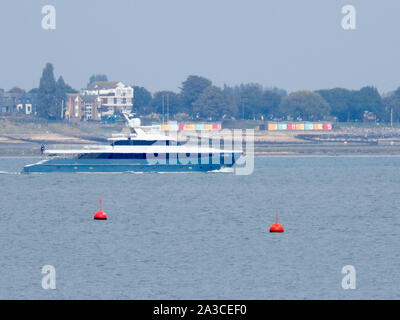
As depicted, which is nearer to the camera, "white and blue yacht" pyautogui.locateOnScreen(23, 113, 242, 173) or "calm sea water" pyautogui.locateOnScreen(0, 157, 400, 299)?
"calm sea water" pyautogui.locateOnScreen(0, 157, 400, 299)

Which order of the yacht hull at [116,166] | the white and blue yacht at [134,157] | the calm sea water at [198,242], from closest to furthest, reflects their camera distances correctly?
1. the calm sea water at [198,242]
2. the yacht hull at [116,166]
3. the white and blue yacht at [134,157]

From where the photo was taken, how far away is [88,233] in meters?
56.1

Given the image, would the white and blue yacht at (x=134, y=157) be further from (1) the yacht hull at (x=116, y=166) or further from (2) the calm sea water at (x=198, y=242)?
(2) the calm sea water at (x=198, y=242)

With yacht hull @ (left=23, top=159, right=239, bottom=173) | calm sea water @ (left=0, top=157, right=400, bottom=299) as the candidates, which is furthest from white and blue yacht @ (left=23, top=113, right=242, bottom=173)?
calm sea water @ (left=0, top=157, right=400, bottom=299)

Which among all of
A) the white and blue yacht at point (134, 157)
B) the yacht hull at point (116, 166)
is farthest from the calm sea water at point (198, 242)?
the white and blue yacht at point (134, 157)

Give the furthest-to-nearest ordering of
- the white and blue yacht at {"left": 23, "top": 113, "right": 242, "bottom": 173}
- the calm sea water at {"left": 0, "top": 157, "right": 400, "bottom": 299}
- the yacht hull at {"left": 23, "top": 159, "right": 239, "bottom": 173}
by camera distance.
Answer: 1. the white and blue yacht at {"left": 23, "top": 113, "right": 242, "bottom": 173}
2. the yacht hull at {"left": 23, "top": 159, "right": 239, "bottom": 173}
3. the calm sea water at {"left": 0, "top": 157, "right": 400, "bottom": 299}

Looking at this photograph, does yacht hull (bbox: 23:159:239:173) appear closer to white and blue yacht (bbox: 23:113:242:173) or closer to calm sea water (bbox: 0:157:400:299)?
white and blue yacht (bbox: 23:113:242:173)

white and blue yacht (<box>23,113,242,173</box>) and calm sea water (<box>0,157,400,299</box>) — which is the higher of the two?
white and blue yacht (<box>23,113,242,173</box>)

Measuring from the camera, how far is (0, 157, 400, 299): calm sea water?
39.2 meters

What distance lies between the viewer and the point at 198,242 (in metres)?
51.9

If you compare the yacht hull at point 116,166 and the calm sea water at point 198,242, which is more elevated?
the yacht hull at point 116,166

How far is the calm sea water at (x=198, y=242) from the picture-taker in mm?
39219

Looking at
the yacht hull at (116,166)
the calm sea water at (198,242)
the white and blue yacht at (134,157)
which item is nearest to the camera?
the calm sea water at (198,242)
